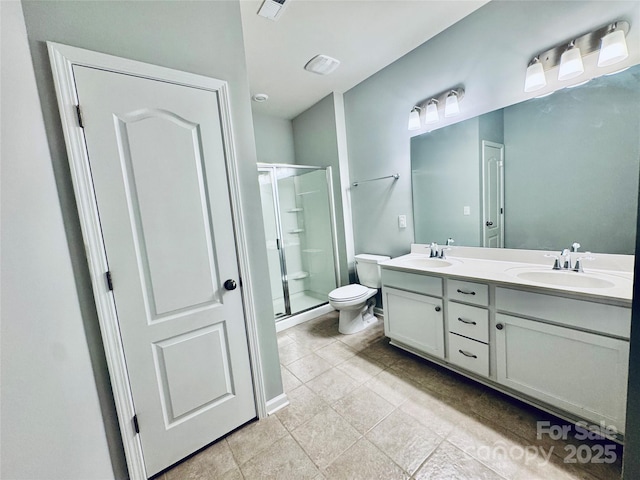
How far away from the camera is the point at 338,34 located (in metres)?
1.96

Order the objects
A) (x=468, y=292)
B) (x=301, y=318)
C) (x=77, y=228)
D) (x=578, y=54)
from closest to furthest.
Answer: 1. (x=77, y=228)
2. (x=578, y=54)
3. (x=468, y=292)
4. (x=301, y=318)

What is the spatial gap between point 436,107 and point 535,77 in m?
0.66

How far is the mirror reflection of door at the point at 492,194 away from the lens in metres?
1.87

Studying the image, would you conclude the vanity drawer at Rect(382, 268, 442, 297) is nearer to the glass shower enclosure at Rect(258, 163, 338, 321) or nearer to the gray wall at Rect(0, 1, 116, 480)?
the glass shower enclosure at Rect(258, 163, 338, 321)

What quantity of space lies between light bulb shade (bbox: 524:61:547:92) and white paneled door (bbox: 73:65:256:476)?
192 centimetres

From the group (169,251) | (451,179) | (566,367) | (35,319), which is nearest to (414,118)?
(451,179)

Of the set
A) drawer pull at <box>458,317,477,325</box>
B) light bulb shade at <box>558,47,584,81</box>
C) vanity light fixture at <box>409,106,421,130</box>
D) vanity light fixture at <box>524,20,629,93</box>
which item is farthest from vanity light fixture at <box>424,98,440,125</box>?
drawer pull at <box>458,317,477,325</box>

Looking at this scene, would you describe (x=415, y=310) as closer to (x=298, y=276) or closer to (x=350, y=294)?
(x=350, y=294)

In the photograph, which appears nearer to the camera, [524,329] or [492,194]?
[524,329]

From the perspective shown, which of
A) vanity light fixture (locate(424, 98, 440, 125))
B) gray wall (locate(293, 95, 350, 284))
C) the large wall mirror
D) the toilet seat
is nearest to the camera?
the large wall mirror

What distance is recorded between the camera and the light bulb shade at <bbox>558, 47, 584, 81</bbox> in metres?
1.42

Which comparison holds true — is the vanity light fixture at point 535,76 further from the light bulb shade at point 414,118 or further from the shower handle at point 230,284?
the shower handle at point 230,284

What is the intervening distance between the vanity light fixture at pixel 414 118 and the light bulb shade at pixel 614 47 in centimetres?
110

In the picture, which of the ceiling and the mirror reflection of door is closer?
the ceiling
